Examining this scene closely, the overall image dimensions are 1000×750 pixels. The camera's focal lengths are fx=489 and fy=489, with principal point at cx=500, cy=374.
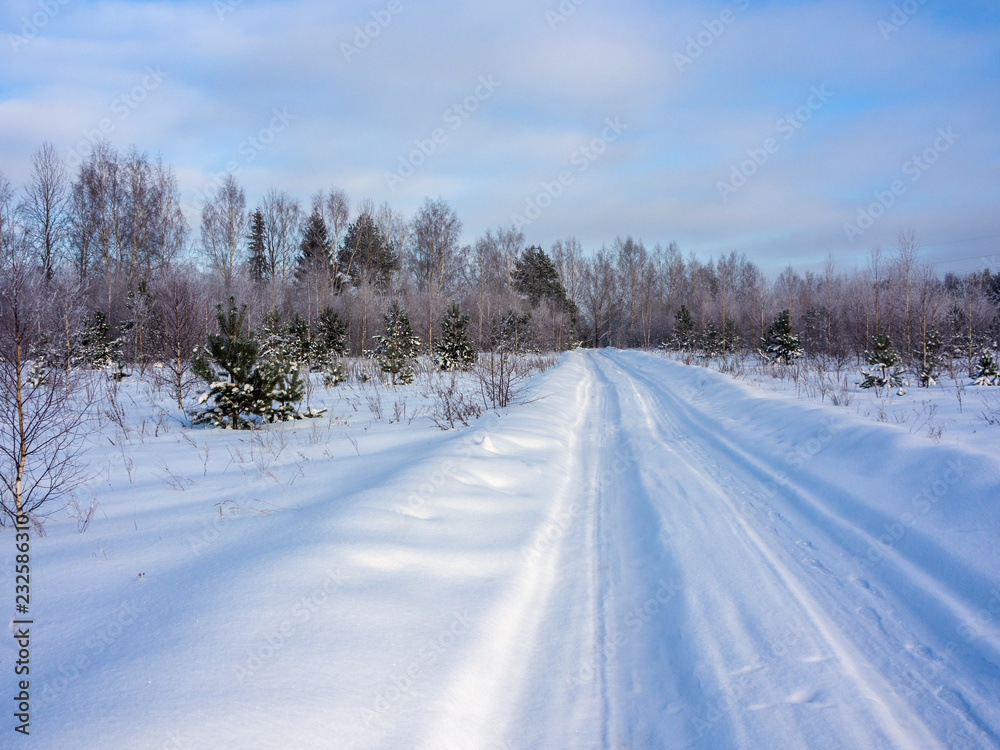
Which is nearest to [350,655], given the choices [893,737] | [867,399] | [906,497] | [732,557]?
[893,737]

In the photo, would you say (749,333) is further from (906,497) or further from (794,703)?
(794,703)

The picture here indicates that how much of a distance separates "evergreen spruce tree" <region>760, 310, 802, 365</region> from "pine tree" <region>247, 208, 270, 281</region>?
39329 mm

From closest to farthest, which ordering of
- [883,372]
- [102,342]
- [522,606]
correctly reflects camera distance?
[522,606]
[883,372]
[102,342]

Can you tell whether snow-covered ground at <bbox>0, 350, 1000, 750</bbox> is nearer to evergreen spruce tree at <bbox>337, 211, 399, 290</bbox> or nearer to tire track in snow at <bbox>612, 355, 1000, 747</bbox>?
tire track in snow at <bbox>612, 355, 1000, 747</bbox>

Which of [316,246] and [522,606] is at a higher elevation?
[316,246]

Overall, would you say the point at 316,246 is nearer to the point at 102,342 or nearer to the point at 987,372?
the point at 102,342

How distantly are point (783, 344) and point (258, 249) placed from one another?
1627 inches

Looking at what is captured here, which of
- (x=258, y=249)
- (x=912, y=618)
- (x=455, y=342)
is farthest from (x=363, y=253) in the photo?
(x=912, y=618)

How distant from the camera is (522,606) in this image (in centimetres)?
342

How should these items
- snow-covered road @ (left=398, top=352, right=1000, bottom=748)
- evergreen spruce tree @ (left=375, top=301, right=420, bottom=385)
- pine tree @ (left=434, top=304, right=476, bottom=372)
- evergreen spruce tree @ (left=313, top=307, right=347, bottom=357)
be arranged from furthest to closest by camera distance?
evergreen spruce tree @ (left=313, top=307, right=347, bottom=357) < pine tree @ (left=434, top=304, right=476, bottom=372) < evergreen spruce tree @ (left=375, top=301, right=420, bottom=385) < snow-covered road @ (left=398, top=352, right=1000, bottom=748)

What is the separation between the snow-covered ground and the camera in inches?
87.7

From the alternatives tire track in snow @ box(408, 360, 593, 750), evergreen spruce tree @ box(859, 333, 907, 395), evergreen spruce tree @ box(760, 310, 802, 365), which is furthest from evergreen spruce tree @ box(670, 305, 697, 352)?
tire track in snow @ box(408, 360, 593, 750)

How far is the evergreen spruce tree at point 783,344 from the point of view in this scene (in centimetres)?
2719

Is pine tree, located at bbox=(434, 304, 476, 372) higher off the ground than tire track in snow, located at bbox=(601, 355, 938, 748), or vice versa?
pine tree, located at bbox=(434, 304, 476, 372)
